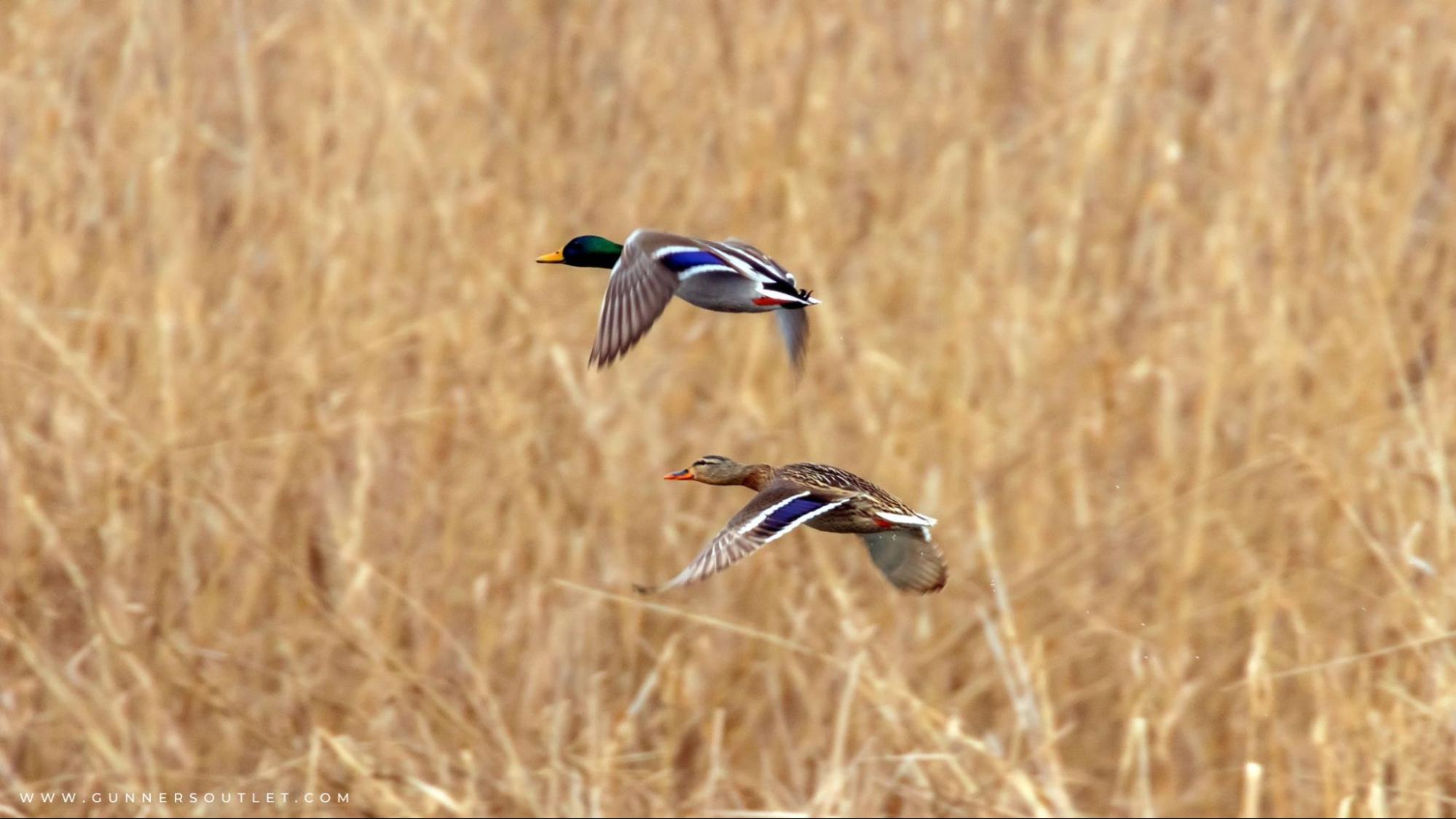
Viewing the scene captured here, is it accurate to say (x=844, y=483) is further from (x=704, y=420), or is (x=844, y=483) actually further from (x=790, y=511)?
(x=704, y=420)

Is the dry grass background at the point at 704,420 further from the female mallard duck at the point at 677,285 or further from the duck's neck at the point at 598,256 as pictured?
the female mallard duck at the point at 677,285

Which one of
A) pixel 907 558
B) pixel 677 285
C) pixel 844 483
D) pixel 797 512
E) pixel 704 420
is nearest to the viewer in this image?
pixel 677 285

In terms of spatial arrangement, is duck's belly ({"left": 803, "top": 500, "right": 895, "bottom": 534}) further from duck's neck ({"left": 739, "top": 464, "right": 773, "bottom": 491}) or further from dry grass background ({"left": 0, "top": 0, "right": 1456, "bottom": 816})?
dry grass background ({"left": 0, "top": 0, "right": 1456, "bottom": 816})

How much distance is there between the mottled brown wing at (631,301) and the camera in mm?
1252

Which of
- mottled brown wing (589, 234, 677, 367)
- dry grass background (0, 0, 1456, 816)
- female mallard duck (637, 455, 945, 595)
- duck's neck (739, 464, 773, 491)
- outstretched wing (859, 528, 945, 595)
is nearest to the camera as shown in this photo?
mottled brown wing (589, 234, 677, 367)

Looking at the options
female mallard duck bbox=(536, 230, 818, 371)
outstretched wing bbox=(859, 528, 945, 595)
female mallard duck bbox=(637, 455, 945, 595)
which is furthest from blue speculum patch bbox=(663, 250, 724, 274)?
outstretched wing bbox=(859, 528, 945, 595)

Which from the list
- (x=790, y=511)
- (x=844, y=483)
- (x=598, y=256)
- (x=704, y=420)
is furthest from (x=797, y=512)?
(x=704, y=420)

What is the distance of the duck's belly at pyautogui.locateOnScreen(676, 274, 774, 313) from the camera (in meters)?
1.42

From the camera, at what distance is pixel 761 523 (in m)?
1.41

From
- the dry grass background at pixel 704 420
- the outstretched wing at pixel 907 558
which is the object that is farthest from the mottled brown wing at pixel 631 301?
the dry grass background at pixel 704 420

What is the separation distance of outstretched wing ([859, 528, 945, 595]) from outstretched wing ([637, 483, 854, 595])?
0.83 feet

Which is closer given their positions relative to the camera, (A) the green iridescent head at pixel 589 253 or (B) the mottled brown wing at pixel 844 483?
(B) the mottled brown wing at pixel 844 483

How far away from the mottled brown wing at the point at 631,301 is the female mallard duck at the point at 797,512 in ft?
0.51

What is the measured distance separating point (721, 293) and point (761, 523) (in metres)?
0.19
